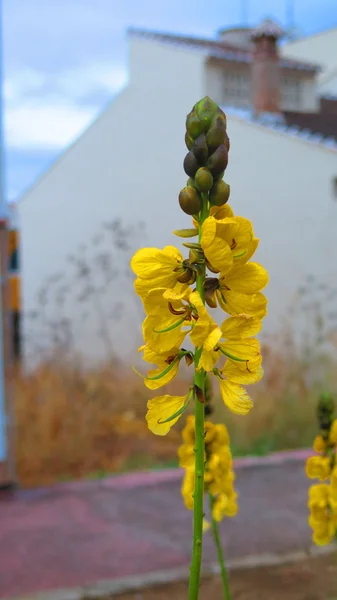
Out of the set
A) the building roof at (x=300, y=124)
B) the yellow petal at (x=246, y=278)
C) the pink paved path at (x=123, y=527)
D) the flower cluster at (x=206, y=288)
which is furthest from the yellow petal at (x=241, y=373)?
the building roof at (x=300, y=124)

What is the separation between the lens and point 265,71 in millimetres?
8070

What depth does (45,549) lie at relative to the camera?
390 centimetres

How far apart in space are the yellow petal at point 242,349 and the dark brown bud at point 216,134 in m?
0.28

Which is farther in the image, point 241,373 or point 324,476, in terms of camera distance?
point 324,476

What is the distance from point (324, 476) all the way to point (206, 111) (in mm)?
1280

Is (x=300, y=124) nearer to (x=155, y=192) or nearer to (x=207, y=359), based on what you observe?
(x=155, y=192)

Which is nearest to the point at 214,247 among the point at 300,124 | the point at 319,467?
the point at 319,467

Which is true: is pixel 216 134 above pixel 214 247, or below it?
above

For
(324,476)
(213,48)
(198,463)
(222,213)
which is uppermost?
→ (213,48)

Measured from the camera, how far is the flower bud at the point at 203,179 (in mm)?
977

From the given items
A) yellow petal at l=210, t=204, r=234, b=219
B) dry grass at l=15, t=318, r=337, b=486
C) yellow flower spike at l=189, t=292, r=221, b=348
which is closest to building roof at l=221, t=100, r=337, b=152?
dry grass at l=15, t=318, r=337, b=486

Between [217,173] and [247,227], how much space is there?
0.09m

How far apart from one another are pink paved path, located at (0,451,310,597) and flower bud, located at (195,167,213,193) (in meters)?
2.92

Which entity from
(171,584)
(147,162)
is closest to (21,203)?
(147,162)
